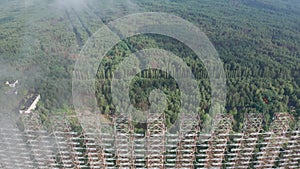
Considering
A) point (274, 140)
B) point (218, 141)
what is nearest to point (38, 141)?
point (218, 141)

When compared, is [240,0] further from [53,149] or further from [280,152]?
[53,149]

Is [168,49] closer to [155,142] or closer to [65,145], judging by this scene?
[155,142]

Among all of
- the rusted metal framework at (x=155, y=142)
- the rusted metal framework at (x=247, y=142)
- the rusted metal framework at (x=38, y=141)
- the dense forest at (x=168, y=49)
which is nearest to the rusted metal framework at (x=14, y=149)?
the rusted metal framework at (x=38, y=141)

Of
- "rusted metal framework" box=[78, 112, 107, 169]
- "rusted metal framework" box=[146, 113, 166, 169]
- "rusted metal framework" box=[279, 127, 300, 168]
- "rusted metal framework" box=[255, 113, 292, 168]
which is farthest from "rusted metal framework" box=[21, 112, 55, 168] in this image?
"rusted metal framework" box=[279, 127, 300, 168]

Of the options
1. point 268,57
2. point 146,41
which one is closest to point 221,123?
point 268,57

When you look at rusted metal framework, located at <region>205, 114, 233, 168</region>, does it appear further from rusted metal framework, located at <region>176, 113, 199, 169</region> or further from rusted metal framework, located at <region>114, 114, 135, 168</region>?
rusted metal framework, located at <region>114, 114, 135, 168</region>
